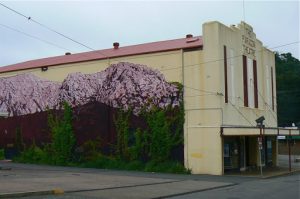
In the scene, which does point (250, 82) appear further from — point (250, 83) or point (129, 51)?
point (129, 51)

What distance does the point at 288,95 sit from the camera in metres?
78.1

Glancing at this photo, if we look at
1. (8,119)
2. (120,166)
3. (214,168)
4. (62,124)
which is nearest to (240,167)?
(214,168)

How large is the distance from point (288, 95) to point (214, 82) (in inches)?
2037

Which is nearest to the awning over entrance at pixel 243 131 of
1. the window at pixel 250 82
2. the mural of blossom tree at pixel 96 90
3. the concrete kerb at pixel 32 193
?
the window at pixel 250 82

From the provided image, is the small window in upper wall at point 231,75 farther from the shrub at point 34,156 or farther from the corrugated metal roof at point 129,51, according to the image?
the shrub at point 34,156

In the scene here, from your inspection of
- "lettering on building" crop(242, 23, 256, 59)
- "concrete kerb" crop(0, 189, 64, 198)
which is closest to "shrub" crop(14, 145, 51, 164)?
"lettering on building" crop(242, 23, 256, 59)

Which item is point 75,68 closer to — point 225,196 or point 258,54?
point 258,54

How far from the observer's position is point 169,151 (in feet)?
101

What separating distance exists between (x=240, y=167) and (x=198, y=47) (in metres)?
9.22

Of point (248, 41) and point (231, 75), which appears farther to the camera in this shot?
point (248, 41)

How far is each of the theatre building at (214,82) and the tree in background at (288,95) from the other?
4259 centimetres

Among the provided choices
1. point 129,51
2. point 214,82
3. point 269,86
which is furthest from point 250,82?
point 129,51

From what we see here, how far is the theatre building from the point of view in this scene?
1168 inches

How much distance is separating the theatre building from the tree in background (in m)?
42.6
